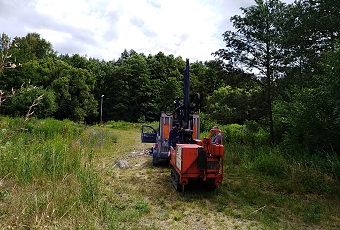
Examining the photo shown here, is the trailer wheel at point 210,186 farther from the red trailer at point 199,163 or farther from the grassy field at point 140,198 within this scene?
the red trailer at point 199,163

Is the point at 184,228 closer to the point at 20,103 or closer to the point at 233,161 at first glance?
the point at 233,161

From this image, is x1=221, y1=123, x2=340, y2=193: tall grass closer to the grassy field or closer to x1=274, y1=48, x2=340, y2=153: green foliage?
Result: the grassy field

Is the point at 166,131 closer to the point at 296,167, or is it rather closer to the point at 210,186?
the point at 210,186

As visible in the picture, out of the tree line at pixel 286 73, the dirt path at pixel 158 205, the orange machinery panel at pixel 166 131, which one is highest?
the tree line at pixel 286 73

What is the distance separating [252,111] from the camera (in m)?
11.7

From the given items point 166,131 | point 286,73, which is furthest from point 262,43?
point 166,131

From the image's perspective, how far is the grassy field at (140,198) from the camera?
3568 millimetres

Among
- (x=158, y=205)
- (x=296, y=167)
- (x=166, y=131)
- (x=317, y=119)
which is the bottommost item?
(x=158, y=205)

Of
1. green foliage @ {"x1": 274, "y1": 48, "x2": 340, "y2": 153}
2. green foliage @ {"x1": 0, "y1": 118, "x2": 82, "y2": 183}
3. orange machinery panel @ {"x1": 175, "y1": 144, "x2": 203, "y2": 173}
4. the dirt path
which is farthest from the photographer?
green foliage @ {"x1": 274, "y1": 48, "x2": 340, "y2": 153}

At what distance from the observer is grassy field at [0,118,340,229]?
357 cm

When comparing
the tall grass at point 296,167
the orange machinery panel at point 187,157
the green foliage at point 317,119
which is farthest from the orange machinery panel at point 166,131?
the green foliage at point 317,119

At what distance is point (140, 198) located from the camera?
545 cm

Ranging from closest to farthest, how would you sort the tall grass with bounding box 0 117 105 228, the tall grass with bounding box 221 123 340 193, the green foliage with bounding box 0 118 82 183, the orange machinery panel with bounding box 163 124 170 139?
1. the tall grass with bounding box 0 117 105 228
2. the green foliage with bounding box 0 118 82 183
3. the tall grass with bounding box 221 123 340 193
4. the orange machinery panel with bounding box 163 124 170 139

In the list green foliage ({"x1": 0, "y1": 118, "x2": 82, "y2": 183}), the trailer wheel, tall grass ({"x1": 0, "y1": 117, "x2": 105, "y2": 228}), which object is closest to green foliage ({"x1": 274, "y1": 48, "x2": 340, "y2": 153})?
the trailer wheel
